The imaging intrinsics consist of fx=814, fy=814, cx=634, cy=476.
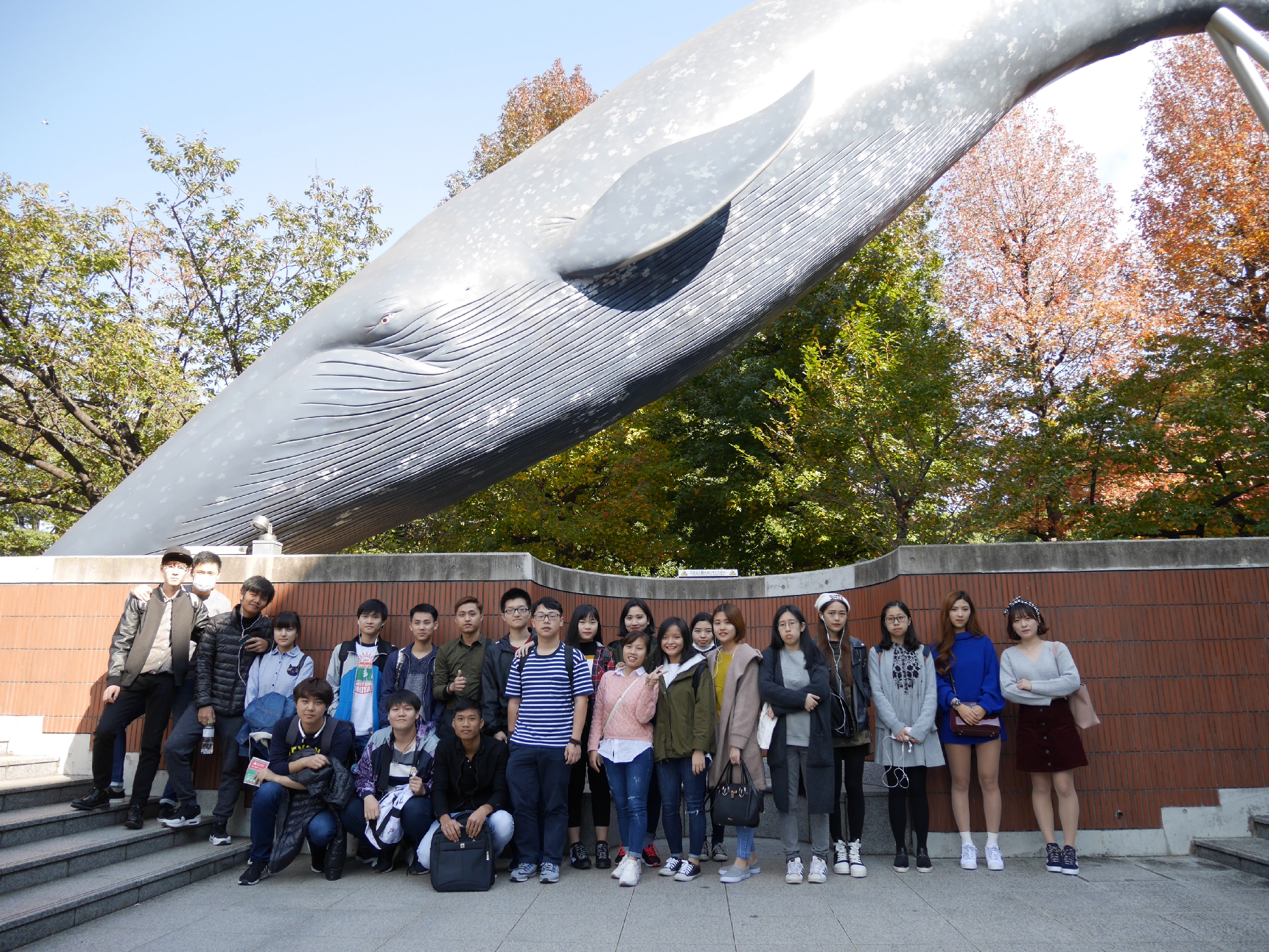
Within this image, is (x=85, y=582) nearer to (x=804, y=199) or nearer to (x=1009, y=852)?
(x=804, y=199)

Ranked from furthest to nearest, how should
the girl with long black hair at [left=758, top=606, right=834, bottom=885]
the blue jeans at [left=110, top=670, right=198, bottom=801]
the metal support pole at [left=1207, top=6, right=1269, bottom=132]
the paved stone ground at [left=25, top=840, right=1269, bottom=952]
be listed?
the metal support pole at [left=1207, top=6, right=1269, bottom=132] → the blue jeans at [left=110, top=670, right=198, bottom=801] → the girl with long black hair at [left=758, top=606, right=834, bottom=885] → the paved stone ground at [left=25, top=840, right=1269, bottom=952]

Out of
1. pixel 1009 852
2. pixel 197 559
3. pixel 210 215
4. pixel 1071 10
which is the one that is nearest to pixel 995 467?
pixel 1071 10

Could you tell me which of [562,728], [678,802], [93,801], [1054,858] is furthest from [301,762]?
[1054,858]

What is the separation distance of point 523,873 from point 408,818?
0.90 meters

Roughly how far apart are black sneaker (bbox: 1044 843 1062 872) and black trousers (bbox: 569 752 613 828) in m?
3.23

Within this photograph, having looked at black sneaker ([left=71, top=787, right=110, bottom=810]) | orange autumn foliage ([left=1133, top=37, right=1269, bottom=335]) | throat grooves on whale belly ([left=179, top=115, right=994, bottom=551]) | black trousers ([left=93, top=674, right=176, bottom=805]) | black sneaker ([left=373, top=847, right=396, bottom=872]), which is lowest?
black sneaker ([left=373, top=847, right=396, bottom=872])

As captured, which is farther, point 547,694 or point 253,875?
point 547,694

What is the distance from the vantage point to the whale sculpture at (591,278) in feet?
23.7

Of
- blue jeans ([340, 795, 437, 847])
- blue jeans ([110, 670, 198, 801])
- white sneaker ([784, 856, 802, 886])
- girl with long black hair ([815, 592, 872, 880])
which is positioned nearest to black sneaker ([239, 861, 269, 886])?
blue jeans ([340, 795, 437, 847])

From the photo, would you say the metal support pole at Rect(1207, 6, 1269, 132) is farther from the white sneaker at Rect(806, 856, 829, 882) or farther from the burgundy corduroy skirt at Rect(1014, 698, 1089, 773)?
the white sneaker at Rect(806, 856, 829, 882)

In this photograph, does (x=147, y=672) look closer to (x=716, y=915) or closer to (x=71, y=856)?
(x=71, y=856)

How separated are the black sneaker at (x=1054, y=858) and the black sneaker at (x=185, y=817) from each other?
6323 mm

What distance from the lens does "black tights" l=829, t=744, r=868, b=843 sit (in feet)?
19.5

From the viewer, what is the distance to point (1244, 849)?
5.90 meters
